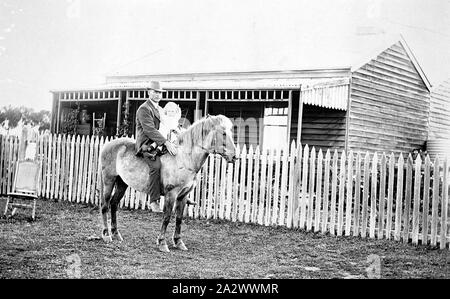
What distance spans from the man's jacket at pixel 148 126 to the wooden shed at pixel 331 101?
7.31 metres

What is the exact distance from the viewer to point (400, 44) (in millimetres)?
17531

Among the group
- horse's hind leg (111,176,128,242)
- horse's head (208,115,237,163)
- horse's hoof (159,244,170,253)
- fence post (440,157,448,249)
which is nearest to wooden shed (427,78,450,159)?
fence post (440,157,448,249)

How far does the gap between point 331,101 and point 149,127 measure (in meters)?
9.38

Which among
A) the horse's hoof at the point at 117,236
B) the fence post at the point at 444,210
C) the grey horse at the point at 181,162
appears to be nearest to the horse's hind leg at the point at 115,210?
the horse's hoof at the point at 117,236

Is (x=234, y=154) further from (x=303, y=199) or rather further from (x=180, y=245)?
(x=303, y=199)

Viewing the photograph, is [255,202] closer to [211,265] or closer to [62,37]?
[211,265]

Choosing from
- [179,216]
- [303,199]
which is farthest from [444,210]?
[179,216]

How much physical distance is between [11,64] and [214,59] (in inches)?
505

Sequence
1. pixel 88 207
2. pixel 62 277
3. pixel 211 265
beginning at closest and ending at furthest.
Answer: pixel 62 277 < pixel 211 265 < pixel 88 207

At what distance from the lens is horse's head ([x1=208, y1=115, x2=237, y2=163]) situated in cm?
621

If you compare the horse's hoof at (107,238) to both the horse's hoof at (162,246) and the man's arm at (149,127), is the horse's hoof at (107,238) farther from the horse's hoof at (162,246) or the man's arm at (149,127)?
the man's arm at (149,127)

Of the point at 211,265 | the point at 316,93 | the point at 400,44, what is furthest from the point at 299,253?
the point at 400,44

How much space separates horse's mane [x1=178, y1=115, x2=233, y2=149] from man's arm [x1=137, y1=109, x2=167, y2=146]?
0.33 metres

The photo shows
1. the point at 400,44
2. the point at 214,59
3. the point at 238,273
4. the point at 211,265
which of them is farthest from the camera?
the point at 214,59
